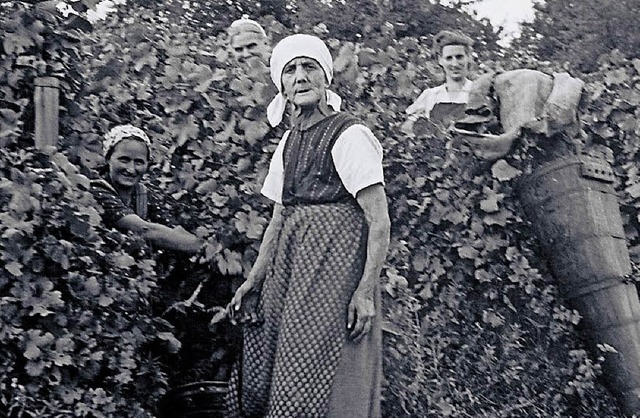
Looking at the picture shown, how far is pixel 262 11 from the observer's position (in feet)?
65.2

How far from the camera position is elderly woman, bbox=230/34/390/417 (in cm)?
406

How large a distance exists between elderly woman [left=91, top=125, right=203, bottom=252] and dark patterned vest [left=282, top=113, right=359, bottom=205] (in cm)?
103

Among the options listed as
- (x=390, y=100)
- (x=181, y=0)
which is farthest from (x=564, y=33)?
(x=390, y=100)

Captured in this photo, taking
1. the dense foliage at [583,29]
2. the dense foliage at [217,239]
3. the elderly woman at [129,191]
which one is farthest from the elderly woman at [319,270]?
the dense foliage at [583,29]

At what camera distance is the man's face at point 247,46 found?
21.4 ft

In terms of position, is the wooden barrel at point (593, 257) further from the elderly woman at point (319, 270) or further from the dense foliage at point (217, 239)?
the elderly woman at point (319, 270)

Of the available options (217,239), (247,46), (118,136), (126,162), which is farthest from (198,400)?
(247,46)

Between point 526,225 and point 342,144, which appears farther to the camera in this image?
point 526,225

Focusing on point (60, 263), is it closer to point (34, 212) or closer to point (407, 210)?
point (34, 212)

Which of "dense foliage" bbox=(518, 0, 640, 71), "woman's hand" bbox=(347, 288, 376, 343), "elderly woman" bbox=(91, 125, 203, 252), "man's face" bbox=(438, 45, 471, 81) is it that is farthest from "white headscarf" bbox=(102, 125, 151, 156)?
"dense foliage" bbox=(518, 0, 640, 71)

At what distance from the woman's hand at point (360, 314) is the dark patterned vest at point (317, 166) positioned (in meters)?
0.38

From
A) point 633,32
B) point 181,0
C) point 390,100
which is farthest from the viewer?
point 633,32

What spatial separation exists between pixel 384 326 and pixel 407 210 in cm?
112

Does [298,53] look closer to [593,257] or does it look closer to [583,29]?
[593,257]
